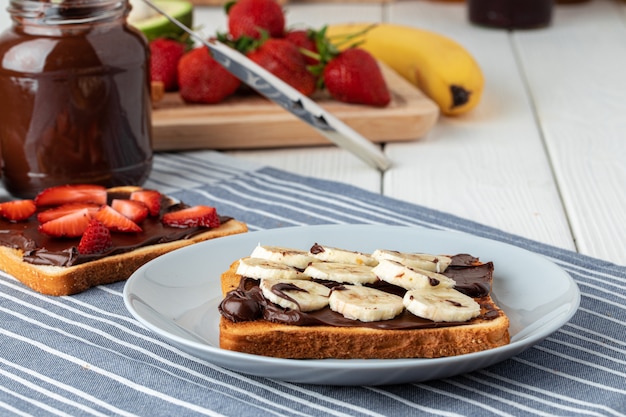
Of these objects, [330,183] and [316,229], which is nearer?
[316,229]

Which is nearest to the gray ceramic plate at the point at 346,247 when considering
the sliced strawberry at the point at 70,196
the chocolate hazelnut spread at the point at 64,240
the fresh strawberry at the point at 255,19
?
the chocolate hazelnut spread at the point at 64,240

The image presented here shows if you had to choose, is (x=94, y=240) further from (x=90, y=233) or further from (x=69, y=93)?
(x=69, y=93)

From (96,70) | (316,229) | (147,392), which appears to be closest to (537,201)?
(316,229)

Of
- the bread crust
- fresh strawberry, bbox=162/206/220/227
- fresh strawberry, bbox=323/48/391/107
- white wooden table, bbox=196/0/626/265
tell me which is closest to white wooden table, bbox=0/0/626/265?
white wooden table, bbox=196/0/626/265

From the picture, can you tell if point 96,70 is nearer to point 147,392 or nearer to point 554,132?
point 147,392

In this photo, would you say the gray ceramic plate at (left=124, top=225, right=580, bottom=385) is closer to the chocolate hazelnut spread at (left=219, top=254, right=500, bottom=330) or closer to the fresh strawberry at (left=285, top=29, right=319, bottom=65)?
the chocolate hazelnut spread at (left=219, top=254, right=500, bottom=330)

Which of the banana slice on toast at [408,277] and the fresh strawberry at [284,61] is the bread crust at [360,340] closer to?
the banana slice on toast at [408,277]
